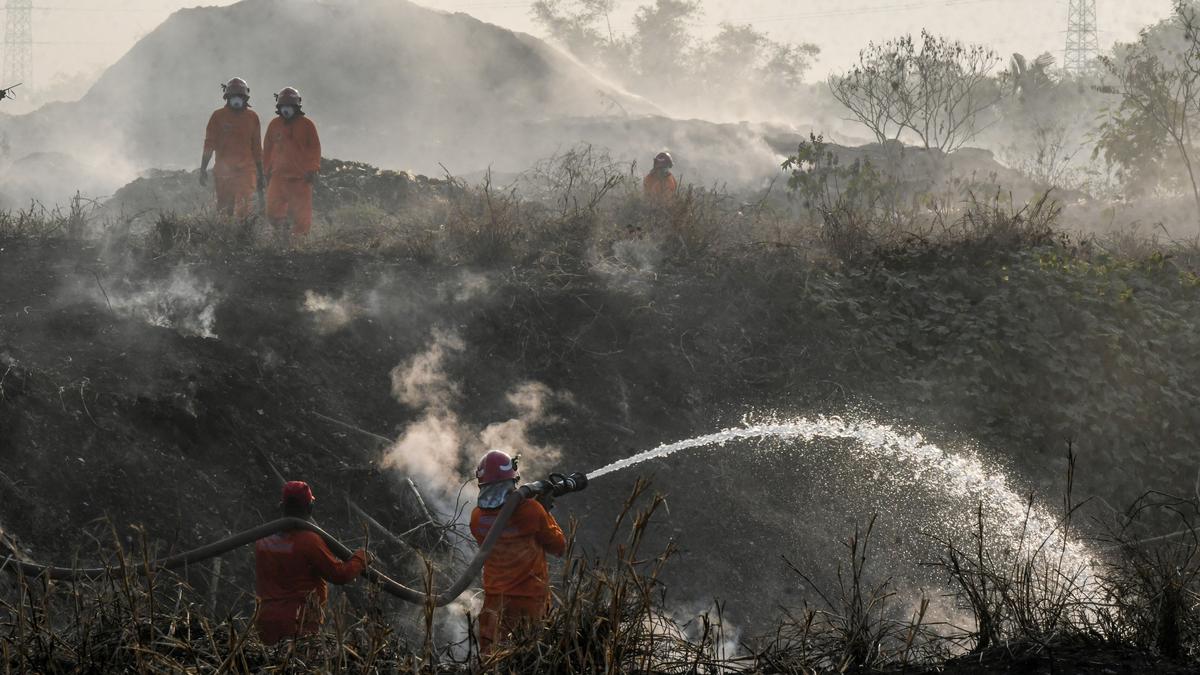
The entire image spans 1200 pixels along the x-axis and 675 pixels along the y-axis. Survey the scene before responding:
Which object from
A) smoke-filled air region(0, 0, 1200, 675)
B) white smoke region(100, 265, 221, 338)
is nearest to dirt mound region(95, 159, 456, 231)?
smoke-filled air region(0, 0, 1200, 675)

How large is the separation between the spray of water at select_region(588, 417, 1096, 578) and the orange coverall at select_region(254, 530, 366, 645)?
3.70m

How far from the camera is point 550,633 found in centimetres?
393

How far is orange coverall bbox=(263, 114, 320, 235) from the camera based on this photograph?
34.9 feet

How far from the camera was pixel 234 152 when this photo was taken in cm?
1087

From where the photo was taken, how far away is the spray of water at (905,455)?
867 cm

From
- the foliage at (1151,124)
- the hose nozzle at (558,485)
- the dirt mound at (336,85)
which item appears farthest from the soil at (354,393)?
the dirt mound at (336,85)

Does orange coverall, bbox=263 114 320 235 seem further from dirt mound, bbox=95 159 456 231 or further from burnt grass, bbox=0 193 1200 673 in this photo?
dirt mound, bbox=95 159 456 231

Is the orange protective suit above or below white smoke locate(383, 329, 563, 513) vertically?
above

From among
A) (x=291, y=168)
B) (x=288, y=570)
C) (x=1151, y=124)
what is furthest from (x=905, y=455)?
(x=1151, y=124)

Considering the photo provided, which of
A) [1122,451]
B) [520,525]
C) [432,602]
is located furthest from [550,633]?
[1122,451]

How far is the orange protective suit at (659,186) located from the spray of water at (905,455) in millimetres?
3508

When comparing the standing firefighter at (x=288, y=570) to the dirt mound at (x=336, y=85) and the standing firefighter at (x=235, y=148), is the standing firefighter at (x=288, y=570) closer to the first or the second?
the standing firefighter at (x=235, y=148)

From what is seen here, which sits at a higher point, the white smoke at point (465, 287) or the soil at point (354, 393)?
the white smoke at point (465, 287)

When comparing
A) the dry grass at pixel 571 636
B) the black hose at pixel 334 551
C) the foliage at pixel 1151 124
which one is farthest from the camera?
the foliage at pixel 1151 124
